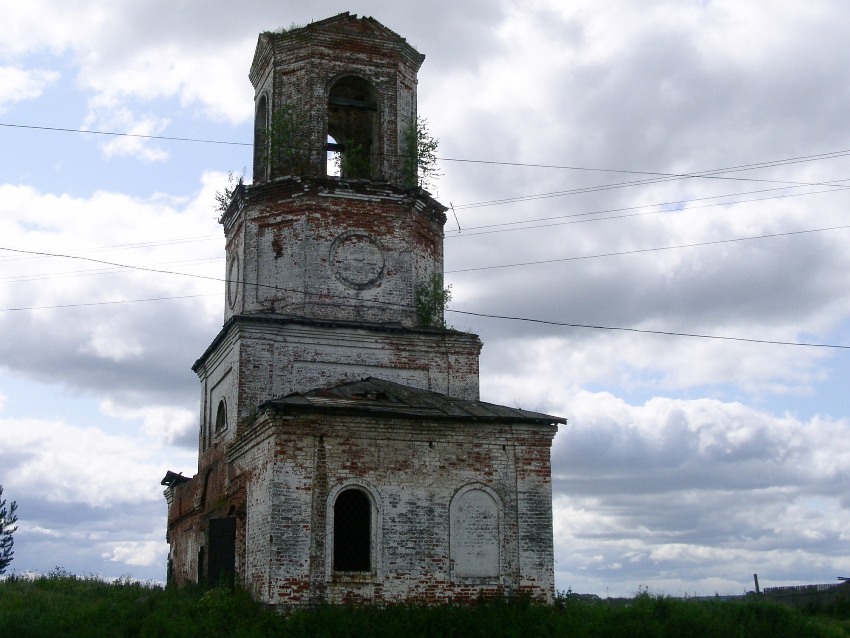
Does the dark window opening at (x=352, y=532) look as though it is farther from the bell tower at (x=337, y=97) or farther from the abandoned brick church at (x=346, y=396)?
the bell tower at (x=337, y=97)

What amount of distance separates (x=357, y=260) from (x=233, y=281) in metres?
2.63

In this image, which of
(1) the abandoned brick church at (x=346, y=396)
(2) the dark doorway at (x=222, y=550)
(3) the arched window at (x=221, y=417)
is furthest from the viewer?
(3) the arched window at (x=221, y=417)

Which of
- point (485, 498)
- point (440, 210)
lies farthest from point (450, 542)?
point (440, 210)

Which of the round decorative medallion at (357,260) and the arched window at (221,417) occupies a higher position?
the round decorative medallion at (357,260)

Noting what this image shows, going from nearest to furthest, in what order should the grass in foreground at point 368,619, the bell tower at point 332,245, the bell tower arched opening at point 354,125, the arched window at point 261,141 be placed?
1. the grass in foreground at point 368,619
2. the bell tower at point 332,245
3. the bell tower arched opening at point 354,125
4. the arched window at point 261,141

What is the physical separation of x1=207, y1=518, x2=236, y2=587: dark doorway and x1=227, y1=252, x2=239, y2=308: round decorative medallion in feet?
14.2

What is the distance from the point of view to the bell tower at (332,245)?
1586cm

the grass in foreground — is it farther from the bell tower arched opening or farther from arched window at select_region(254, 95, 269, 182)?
the bell tower arched opening

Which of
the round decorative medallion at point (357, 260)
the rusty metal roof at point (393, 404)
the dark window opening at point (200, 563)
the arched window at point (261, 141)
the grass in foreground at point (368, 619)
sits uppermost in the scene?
the arched window at point (261, 141)

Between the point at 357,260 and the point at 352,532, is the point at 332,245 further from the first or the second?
the point at 352,532

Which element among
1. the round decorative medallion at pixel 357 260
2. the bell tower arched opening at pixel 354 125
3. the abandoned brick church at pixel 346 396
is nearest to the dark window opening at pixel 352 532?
the abandoned brick church at pixel 346 396

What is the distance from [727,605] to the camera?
624 inches

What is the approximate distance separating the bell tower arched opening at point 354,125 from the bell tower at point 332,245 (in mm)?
29

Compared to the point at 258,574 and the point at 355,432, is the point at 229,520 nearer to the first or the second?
the point at 258,574
